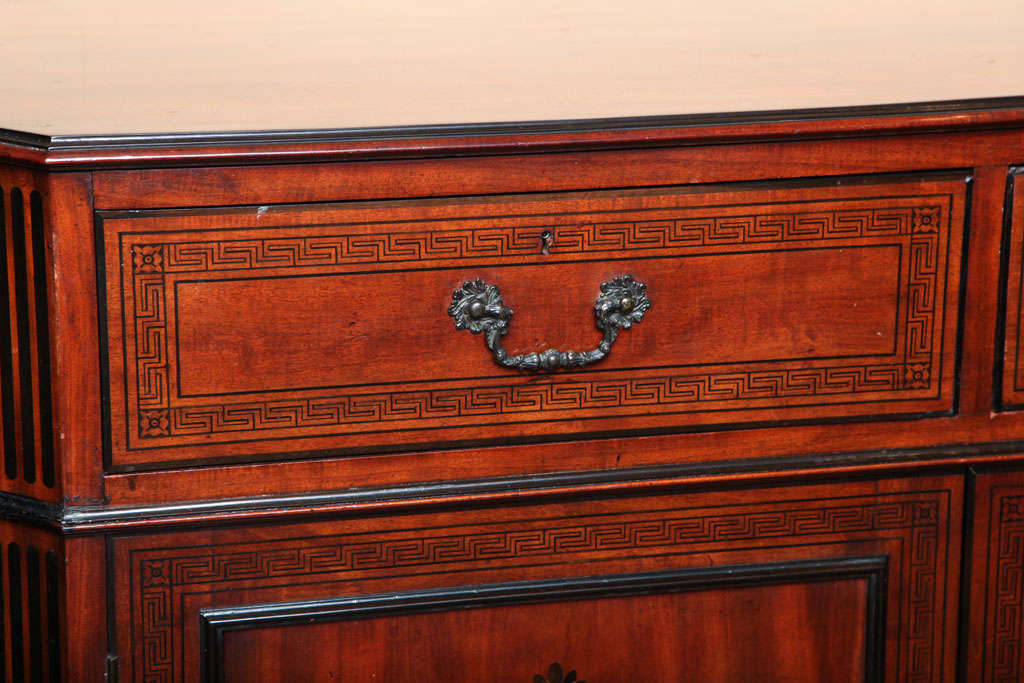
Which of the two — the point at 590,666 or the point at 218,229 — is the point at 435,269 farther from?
the point at 590,666

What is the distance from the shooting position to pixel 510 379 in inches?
45.9

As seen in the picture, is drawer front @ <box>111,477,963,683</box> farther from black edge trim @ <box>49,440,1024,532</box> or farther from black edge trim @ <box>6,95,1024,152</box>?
black edge trim @ <box>6,95,1024,152</box>

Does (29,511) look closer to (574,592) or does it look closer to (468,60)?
(574,592)

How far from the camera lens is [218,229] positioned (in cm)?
108

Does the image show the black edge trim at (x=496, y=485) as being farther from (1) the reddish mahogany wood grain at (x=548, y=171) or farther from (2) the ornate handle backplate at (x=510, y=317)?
(1) the reddish mahogany wood grain at (x=548, y=171)

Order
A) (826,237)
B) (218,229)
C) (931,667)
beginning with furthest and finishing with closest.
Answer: (931,667), (826,237), (218,229)

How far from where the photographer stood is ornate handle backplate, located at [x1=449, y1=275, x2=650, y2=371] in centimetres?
114

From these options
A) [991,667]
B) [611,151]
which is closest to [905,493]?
[991,667]

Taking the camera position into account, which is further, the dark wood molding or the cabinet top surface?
the cabinet top surface

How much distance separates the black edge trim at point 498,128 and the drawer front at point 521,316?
54mm

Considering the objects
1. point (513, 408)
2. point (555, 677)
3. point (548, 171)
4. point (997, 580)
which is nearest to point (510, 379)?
point (513, 408)

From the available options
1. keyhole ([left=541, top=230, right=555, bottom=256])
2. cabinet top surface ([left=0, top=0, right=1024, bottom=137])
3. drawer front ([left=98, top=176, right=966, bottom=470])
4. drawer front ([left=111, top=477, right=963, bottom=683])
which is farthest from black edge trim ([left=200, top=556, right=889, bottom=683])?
cabinet top surface ([left=0, top=0, right=1024, bottom=137])

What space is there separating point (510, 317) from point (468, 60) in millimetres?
377

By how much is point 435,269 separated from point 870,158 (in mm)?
369
